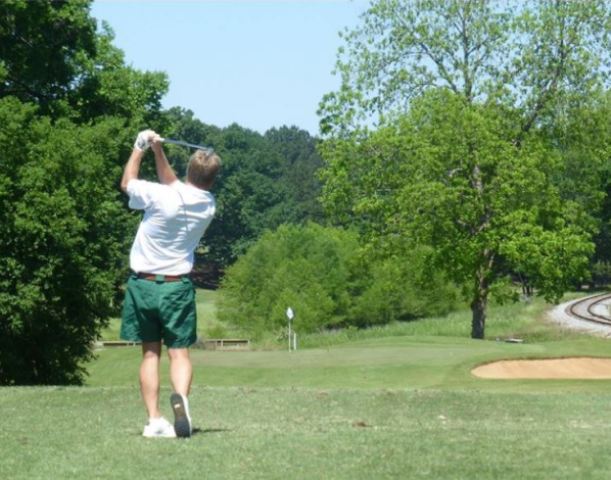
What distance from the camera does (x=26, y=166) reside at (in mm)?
37844

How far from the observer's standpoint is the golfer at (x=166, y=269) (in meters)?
10.8

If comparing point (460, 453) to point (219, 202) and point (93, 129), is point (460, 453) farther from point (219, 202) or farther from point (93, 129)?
point (219, 202)

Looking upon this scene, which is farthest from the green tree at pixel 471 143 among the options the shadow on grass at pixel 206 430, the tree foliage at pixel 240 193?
the tree foliage at pixel 240 193

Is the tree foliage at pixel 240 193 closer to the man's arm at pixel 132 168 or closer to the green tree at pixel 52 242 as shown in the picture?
the green tree at pixel 52 242

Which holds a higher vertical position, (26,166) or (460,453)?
(26,166)

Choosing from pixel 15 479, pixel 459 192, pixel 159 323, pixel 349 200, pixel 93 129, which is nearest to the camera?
pixel 15 479

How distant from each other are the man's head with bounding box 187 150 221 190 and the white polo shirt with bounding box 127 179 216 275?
3.0 inches

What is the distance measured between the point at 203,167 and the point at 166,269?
32.3 inches

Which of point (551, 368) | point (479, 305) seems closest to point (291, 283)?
point (479, 305)

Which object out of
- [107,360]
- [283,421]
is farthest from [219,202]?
[283,421]

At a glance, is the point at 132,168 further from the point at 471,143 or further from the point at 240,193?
the point at 240,193

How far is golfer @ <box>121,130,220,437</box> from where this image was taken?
10.8m

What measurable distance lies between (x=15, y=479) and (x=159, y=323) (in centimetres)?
239

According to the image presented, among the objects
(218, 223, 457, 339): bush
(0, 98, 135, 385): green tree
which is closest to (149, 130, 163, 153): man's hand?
(0, 98, 135, 385): green tree
